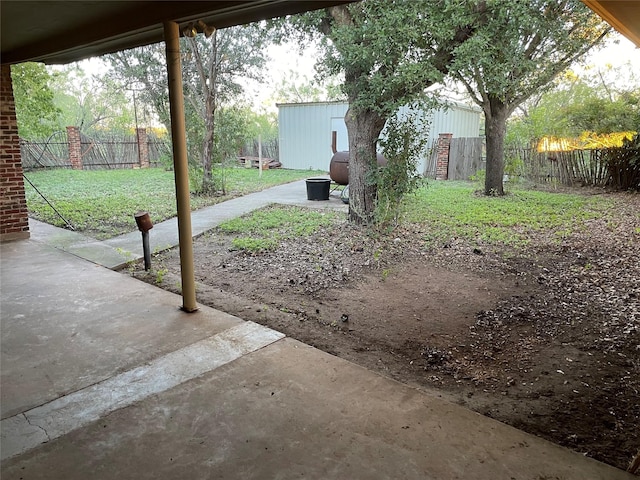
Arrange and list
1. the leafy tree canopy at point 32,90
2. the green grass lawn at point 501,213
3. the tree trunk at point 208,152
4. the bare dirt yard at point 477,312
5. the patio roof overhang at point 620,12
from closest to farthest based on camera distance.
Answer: the patio roof overhang at point 620,12
the bare dirt yard at point 477,312
the green grass lawn at point 501,213
the leafy tree canopy at point 32,90
the tree trunk at point 208,152

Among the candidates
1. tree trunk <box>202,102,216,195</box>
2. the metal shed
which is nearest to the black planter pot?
tree trunk <box>202,102,216,195</box>

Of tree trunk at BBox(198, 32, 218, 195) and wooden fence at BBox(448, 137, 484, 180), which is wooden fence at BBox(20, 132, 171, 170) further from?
wooden fence at BBox(448, 137, 484, 180)

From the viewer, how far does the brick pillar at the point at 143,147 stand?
17394 mm

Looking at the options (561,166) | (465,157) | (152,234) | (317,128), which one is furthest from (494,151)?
(317,128)

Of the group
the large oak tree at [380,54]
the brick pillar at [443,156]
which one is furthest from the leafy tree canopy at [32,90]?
the brick pillar at [443,156]

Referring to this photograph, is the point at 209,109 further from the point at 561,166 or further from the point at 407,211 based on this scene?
the point at 561,166

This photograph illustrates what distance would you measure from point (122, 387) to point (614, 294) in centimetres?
455

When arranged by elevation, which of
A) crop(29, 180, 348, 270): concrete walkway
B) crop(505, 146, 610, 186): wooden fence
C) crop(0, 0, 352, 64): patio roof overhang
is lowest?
crop(29, 180, 348, 270): concrete walkway

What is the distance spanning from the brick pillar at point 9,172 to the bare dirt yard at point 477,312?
88.5 inches

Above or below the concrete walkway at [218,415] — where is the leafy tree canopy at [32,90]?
above

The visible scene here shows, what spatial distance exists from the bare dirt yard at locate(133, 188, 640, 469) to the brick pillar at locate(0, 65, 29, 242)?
7.38 ft

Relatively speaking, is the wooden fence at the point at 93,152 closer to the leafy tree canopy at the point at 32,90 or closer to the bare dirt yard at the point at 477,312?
the leafy tree canopy at the point at 32,90

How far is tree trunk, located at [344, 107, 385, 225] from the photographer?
6969 millimetres

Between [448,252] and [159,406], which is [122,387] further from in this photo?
[448,252]
